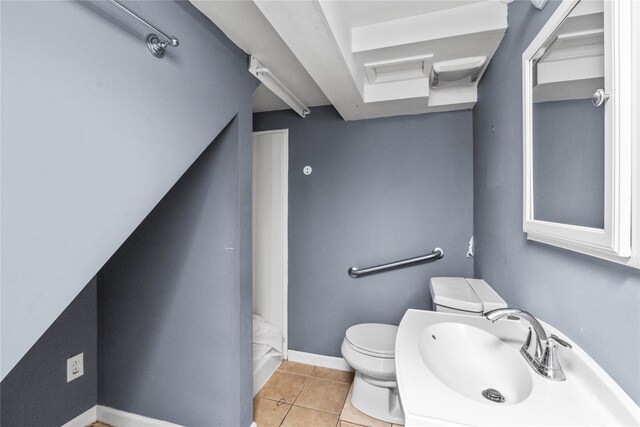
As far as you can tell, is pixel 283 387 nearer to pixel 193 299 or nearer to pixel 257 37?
pixel 193 299

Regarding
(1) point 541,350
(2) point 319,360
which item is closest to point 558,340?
(1) point 541,350

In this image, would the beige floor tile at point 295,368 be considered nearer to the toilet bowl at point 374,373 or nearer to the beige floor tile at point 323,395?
the beige floor tile at point 323,395

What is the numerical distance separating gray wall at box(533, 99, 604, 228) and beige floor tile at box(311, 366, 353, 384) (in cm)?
180

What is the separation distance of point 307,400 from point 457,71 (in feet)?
7.43

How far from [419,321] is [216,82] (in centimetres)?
137

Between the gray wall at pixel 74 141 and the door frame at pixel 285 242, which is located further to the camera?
the door frame at pixel 285 242

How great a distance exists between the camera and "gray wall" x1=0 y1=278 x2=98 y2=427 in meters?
1.42

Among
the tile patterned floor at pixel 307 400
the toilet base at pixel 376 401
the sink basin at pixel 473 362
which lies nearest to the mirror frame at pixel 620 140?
the sink basin at pixel 473 362

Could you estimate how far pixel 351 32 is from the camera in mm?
1433

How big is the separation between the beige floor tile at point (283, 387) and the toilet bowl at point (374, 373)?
0.44m

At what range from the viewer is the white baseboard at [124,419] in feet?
5.34

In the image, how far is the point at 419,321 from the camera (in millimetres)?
1136

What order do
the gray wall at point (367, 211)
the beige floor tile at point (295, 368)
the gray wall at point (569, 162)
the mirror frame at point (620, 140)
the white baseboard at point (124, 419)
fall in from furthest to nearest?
1. the beige floor tile at point (295, 368)
2. the gray wall at point (367, 211)
3. the white baseboard at point (124, 419)
4. the gray wall at point (569, 162)
5. the mirror frame at point (620, 140)

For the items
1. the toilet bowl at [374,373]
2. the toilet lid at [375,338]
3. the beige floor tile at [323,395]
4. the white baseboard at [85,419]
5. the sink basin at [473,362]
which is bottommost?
the beige floor tile at [323,395]
